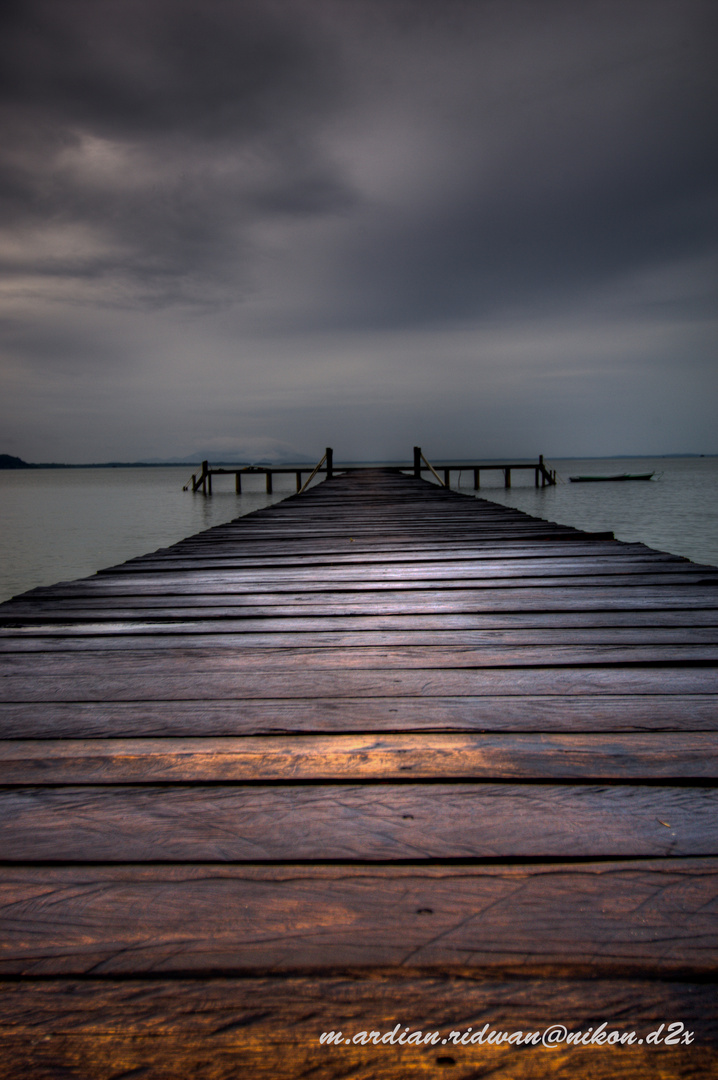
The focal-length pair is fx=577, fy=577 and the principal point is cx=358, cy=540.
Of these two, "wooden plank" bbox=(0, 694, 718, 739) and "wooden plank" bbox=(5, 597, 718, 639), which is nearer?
"wooden plank" bbox=(0, 694, 718, 739)

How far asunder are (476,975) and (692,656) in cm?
149

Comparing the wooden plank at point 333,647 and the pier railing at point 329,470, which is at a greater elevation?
the pier railing at point 329,470

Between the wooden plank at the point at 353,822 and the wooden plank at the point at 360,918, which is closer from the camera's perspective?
the wooden plank at the point at 360,918

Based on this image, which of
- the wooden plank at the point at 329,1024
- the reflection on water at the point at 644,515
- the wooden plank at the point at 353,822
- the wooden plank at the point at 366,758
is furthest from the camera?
the reflection on water at the point at 644,515

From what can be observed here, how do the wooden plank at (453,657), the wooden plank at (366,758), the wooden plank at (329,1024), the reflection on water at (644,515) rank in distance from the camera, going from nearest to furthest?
1. the wooden plank at (329,1024)
2. the wooden plank at (366,758)
3. the wooden plank at (453,657)
4. the reflection on water at (644,515)

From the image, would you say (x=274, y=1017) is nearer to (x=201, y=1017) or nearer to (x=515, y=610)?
(x=201, y=1017)

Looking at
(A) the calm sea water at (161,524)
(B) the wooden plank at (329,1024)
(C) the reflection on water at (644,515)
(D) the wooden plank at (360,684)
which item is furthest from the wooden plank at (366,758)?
(C) the reflection on water at (644,515)

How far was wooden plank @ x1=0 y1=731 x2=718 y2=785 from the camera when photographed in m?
1.26

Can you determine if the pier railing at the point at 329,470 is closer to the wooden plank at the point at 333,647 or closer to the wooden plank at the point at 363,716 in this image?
the wooden plank at the point at 333,647

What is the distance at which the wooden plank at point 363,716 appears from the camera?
1472 mm

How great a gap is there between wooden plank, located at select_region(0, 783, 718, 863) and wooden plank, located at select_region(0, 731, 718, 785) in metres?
0.05

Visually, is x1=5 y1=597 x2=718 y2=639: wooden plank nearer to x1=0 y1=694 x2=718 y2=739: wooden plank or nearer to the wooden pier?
the wooden pier

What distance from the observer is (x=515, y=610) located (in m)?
2.58

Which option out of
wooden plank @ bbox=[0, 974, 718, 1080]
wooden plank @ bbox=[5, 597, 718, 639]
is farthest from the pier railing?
wooden plank @ bbox=[0, 974, 718, 1080]
